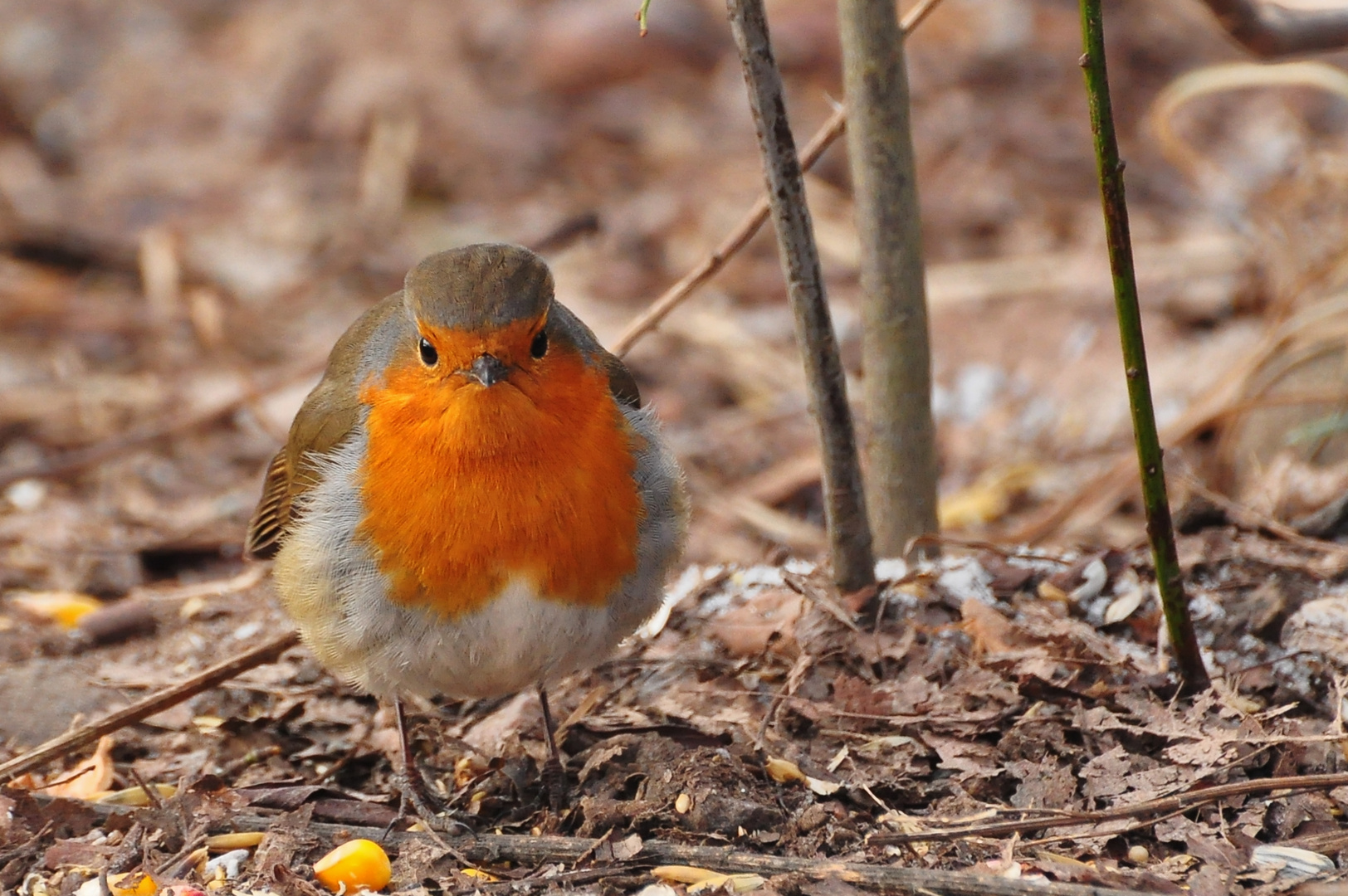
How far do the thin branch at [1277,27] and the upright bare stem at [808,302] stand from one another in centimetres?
163

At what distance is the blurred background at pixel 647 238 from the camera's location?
5.24 metres

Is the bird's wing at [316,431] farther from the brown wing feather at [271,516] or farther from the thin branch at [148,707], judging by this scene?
the thin branch at [148,707]

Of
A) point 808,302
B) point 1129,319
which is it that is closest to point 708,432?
point 808,302

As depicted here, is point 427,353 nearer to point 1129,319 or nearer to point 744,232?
point 744,232

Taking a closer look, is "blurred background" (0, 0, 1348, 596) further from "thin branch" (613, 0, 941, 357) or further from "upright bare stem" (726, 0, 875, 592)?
"upright bare stem" (726, 0, 875, 592)

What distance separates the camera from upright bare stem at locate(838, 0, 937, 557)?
3.57 meters

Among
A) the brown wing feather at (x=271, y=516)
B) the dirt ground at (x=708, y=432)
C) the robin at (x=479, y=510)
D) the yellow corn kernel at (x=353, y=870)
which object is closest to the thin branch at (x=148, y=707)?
the dirt ground at (x=708, y=432)

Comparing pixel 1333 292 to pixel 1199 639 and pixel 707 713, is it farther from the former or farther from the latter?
pixel 707 713

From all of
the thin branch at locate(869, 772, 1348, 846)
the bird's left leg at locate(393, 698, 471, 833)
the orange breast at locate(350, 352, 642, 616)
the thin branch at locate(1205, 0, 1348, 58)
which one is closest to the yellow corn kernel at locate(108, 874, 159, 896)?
the bird's left leg at locate(393, 698, 471, 833)

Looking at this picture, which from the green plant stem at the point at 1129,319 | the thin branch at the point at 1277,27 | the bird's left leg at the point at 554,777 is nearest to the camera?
the green plant stem at the point at 1129,319

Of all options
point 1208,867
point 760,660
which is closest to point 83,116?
point 760,660

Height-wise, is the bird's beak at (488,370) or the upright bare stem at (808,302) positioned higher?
the upright bare stem at (808,302)

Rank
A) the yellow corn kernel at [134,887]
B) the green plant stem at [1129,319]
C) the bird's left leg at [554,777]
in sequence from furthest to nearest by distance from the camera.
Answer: the bird's left leg at [554,777]
the yellow corn kernel at [134,887]
the green plant stem at [1129,319]

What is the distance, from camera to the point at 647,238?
7.46 meters
